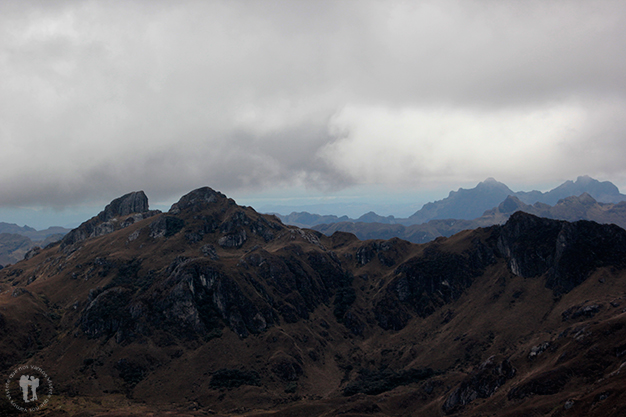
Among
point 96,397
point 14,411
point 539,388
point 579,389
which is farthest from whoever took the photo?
point 96,397

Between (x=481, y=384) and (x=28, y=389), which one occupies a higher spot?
(x=28, y=389)

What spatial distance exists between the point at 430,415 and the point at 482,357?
58462 mm

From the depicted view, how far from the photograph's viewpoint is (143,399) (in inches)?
7037

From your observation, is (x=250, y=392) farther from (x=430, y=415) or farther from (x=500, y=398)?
(x=500, y=398)

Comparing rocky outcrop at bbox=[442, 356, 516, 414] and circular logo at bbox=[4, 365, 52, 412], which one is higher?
circular logo at bbox=[4, 365, 52, 412]

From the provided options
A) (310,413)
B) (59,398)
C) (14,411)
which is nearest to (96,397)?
(59,398)

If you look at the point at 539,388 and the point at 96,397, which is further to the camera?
the point at 96,397

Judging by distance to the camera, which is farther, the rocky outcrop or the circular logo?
the circular logo

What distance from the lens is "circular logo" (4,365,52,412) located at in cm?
14962

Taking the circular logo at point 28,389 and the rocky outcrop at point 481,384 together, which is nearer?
the rocky outcrop at point 481,384

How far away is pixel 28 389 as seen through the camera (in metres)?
163

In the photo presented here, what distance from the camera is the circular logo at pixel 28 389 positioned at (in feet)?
491

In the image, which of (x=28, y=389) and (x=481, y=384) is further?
(x=28, y=389)

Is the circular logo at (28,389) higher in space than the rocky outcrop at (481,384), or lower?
higher
